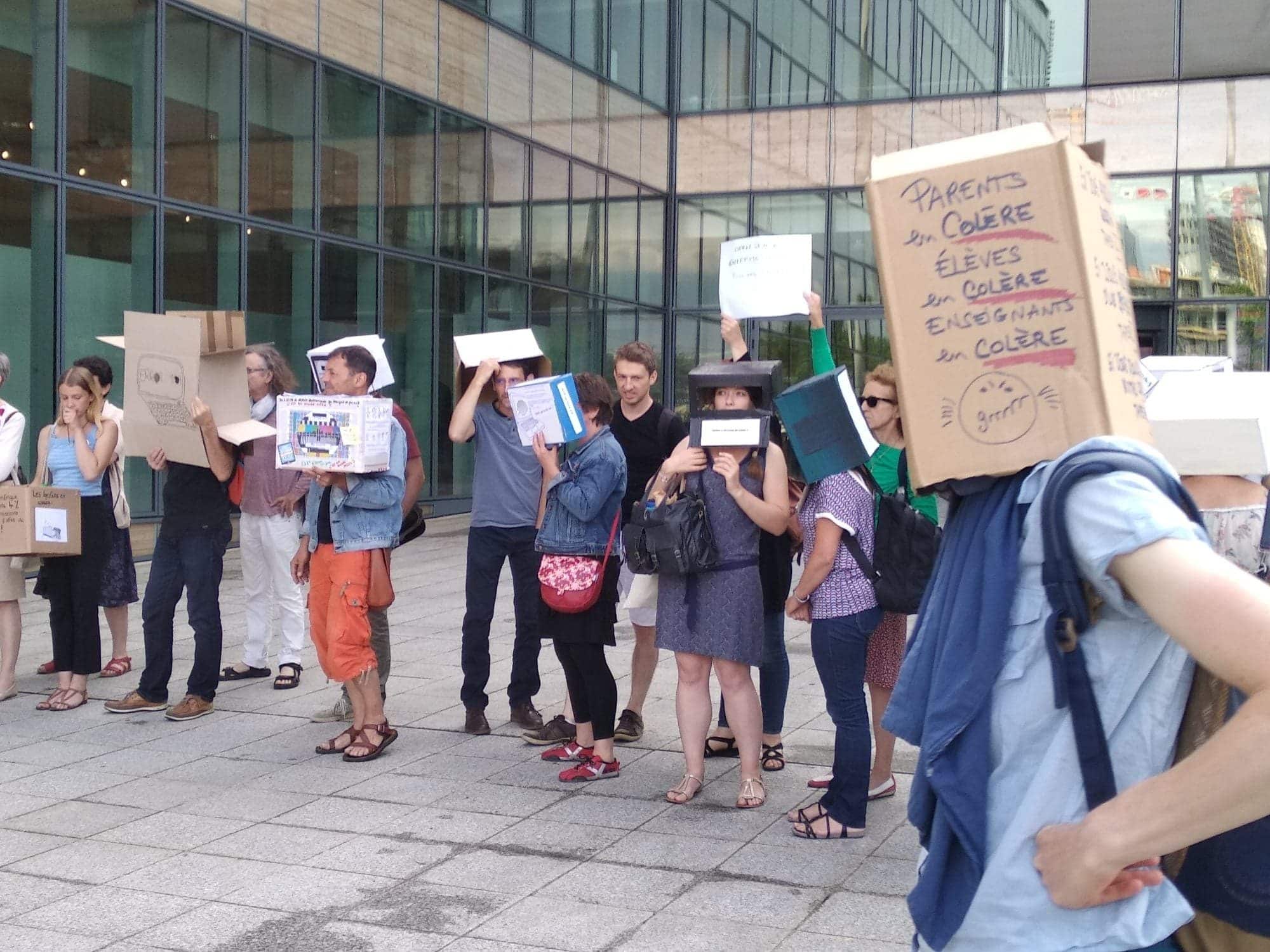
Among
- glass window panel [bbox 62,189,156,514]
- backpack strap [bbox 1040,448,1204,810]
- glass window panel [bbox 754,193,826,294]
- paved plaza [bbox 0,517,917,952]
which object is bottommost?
paved plaza [bbox 0,517,917,952]

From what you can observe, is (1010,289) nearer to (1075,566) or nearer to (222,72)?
(1075,566)

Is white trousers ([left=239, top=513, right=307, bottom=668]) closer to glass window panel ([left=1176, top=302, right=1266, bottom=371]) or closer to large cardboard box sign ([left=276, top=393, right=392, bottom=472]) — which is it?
large cardboard box sign ([left=276, top=393, right=392, bottom=472])

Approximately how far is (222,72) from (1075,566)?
46.7ft

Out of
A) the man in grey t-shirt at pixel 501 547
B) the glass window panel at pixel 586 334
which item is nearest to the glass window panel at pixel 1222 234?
the glass window panel at pixel 586 334

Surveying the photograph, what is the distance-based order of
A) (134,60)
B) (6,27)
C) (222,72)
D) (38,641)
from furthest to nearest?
(222,72) < (134,60) < (6,27) < (38,641)

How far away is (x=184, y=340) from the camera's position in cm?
678

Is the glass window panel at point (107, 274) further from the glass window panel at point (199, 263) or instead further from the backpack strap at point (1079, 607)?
the backpack strap at point (1079, 607)

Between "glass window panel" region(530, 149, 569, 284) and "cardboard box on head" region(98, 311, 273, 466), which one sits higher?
"glass window panel" region(530, 149, 569, 284)

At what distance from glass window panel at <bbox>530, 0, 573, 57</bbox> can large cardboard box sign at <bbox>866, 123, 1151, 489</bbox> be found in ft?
62.3

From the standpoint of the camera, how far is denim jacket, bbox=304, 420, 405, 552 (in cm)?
646

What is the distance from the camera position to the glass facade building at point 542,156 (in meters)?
12.9

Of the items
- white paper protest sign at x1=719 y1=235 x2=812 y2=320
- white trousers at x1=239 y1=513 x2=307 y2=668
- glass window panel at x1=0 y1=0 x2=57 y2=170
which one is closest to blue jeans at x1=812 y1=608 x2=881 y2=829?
white paper protest sign at x1=719 y1=235 x2=812 y2=320

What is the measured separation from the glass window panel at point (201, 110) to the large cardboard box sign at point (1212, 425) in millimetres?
12320

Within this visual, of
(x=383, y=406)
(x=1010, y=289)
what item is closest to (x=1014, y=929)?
(x=1010, y=289)
